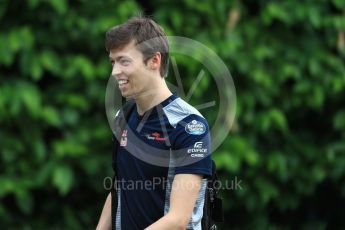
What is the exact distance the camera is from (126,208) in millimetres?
2748

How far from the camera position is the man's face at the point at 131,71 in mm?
2670

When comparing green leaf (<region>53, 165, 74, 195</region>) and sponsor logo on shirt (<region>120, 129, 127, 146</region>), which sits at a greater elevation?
sponsor logo on shirt (<region>120, 129, 127, 146</region>)

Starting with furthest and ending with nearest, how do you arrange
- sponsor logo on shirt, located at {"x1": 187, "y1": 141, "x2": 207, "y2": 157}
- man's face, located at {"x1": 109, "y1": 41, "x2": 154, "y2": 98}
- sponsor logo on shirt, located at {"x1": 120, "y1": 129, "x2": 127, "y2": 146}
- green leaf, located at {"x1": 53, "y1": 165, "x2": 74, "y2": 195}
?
green leaf, located at {"x1": 53, "y1": 165, "x2": 74, "y2": 195} < sponsor logo on shirt, located at {"x1": 120, "y1": 129, "x2": 127, "y2": 146} < man's face, located at {"x1": 109, "y1": 41, "x2": 154, "y2": 98} < sponsor logo on shirt, located at {"x1": 187, "y1": 141, "x2": 207, "y2": 157}

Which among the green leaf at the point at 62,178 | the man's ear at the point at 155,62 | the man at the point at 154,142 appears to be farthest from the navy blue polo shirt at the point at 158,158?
the green leaf at the point at 62,178

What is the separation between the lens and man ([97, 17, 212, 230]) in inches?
100

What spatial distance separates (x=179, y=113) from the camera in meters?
2.63

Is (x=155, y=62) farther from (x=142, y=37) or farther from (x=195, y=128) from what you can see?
(x=195, y=128)

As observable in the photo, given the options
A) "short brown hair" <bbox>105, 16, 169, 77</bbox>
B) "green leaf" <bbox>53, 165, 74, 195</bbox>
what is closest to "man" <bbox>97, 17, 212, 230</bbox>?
"short brown hair" <bbox>105, 16, 169, 77</bbox>

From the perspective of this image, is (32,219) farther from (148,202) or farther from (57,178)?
(148,202)

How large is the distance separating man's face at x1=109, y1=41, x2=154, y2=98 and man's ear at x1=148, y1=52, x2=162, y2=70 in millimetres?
22

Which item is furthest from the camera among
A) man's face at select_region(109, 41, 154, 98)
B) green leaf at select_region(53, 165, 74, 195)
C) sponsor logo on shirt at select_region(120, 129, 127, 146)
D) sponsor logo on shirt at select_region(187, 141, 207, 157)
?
green leaf at select_region(53, 165, 74, 195)

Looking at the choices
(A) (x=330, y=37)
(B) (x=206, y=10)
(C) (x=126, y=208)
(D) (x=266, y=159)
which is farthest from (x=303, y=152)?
(C) (x=126, y=208)

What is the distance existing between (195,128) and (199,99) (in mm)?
2823

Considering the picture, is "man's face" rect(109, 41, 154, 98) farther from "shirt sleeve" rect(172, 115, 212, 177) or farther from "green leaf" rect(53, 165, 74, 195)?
"green leaf" rect(53, 165, 74, 195)
